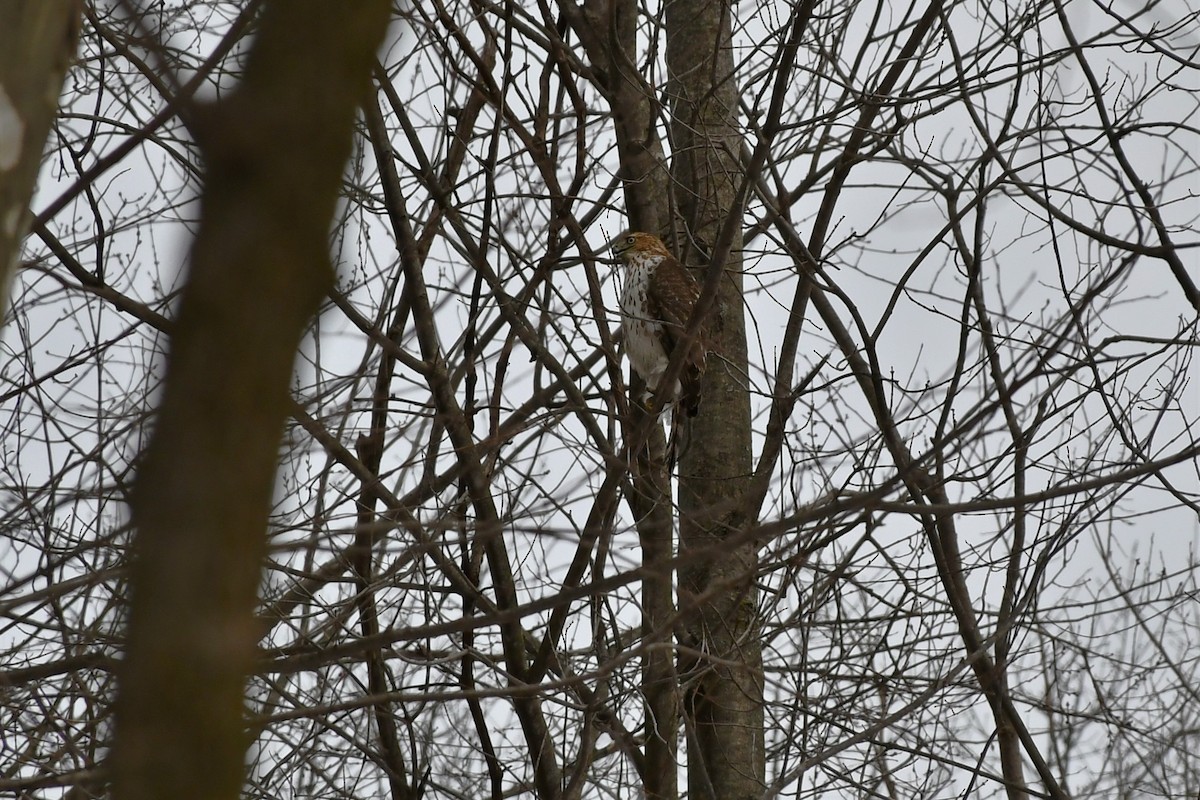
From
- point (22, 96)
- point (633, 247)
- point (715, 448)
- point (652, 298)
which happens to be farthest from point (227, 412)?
point (652, 298)

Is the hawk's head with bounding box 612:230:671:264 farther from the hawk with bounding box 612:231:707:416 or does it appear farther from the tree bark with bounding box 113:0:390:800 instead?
the tree bark with bounding box 113:0:390:800

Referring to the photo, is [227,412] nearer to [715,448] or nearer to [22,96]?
[22,96]

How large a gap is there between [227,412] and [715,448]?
3820 millimetres

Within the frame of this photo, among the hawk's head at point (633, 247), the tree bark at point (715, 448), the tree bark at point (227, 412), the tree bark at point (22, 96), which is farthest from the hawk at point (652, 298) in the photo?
the tree bark at point (227, 412)

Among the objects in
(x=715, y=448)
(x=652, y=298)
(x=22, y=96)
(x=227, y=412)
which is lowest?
(x=227, y=412)

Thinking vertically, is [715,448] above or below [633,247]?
below

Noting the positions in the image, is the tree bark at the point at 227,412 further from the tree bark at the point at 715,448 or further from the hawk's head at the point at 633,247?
the hawk's head at the point at 633,247

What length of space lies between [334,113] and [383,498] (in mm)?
2987

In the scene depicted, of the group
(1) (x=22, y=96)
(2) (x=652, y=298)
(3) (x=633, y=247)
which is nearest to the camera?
(1) (x=22, y=96)

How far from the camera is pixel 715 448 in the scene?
4.66 metres

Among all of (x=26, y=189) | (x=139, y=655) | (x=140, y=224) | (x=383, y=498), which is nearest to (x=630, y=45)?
(x=383, y=498)

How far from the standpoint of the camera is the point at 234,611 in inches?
35.5

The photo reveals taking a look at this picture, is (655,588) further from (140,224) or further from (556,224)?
(140,224)

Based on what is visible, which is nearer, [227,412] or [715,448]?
[227,412]
